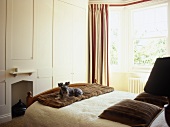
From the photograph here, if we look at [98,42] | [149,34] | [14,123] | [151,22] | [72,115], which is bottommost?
[14,123]

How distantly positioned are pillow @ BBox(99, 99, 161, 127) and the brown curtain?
2934 millimetres

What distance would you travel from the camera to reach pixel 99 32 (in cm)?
476

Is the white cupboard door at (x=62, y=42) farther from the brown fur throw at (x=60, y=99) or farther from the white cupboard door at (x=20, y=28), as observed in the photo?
the brown fur throw at (x=60, y=99)

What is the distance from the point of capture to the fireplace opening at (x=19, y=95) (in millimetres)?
3578

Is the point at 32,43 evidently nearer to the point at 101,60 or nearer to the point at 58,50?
the point at 58,50

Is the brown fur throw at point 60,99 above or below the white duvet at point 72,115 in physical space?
above

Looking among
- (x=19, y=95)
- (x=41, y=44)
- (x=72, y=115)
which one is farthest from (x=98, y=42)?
(x=72, y=115)

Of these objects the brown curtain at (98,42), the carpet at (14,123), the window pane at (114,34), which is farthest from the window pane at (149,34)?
the carpet at (14,123)

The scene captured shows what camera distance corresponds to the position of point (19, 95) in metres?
3.85

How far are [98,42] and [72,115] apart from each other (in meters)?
3.16

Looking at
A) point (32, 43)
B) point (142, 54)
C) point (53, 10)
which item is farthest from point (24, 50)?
point (142, 54)

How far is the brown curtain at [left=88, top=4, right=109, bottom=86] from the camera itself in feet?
15.5

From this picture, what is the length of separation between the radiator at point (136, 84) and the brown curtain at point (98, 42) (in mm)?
596

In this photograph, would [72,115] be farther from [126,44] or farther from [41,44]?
[126,44]
